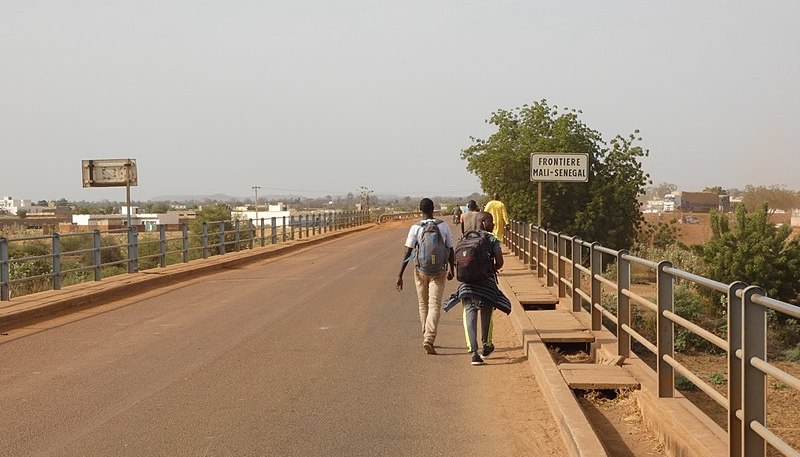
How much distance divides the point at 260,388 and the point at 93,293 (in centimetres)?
855

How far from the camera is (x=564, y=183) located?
34500mm

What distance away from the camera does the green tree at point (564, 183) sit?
34.1m

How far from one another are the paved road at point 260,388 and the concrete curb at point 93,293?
2.60ft

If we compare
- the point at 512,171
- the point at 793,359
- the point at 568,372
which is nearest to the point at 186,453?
the point at 568,372

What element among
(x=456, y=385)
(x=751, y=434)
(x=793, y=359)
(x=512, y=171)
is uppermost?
(x=512, y=171)

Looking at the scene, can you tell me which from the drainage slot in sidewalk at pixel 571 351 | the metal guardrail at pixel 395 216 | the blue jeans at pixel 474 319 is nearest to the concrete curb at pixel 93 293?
the blue jeans at pixel 474 319

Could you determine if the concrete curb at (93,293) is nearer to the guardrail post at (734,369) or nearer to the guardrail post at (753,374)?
the guardrail post at (734,369)

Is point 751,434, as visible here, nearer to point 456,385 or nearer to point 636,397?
point 636,397

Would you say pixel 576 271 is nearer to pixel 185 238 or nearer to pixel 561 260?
pixel 561 260

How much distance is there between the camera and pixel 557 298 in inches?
569

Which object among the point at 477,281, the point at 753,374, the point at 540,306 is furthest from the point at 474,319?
the point at 753,374

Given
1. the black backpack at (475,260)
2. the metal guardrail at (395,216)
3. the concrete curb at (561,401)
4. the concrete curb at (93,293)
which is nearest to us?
the concrete curb at (561,401)

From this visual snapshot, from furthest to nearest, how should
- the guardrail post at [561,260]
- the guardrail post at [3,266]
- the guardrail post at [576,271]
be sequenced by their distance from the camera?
the guardrail post at [3,266] → the guardrail post at [561,260] → the guardrail post at [576,271]

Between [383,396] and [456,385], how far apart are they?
35.9 inches
